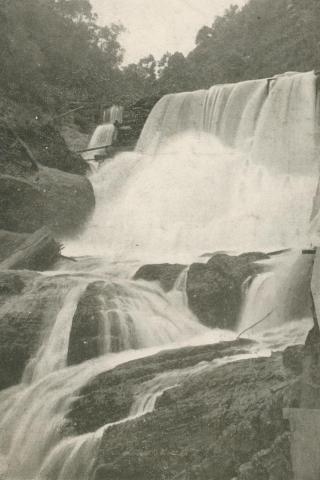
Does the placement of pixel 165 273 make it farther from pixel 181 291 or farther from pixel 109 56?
pixel 109 56

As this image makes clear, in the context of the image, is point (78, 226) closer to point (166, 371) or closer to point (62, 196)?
point (62, 196)

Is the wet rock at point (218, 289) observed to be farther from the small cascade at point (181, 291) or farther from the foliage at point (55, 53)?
the foliage at point (55, 53)

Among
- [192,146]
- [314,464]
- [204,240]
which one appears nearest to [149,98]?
[192,146]

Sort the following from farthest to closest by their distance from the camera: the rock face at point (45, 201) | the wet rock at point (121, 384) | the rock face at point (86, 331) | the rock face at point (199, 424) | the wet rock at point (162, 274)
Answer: the rock face at point (45, 201)
the wet rock at point (162, 274)
the rock face at point (86, 331)
the wet rock at point (121, 384)
the rock face at point (199, 424)

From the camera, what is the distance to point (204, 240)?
13.6 meters

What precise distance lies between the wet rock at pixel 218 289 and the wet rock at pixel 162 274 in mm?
329

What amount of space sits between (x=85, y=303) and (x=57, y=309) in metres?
0.42

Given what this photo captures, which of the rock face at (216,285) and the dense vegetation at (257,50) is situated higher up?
the dense vegetation at (257,50)

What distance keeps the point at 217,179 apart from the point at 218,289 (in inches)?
288

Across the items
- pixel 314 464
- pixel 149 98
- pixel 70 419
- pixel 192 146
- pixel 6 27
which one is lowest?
pixel 70 419

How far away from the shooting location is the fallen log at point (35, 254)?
10648 mm

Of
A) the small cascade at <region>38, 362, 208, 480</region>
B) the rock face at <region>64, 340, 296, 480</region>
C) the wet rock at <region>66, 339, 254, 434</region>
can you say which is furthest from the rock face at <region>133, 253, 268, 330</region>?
the small cascade at <region>38, 362, 208, 480</region>

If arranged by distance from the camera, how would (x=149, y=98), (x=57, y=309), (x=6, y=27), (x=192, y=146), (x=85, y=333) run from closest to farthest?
(x=85, y=333) < (x=57, y=309) < (x=192, y=146) < (x=6, y=27) < (x=149, y=98)

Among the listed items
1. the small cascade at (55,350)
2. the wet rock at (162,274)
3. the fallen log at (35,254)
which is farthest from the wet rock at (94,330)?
the fallen log at (35,254)
